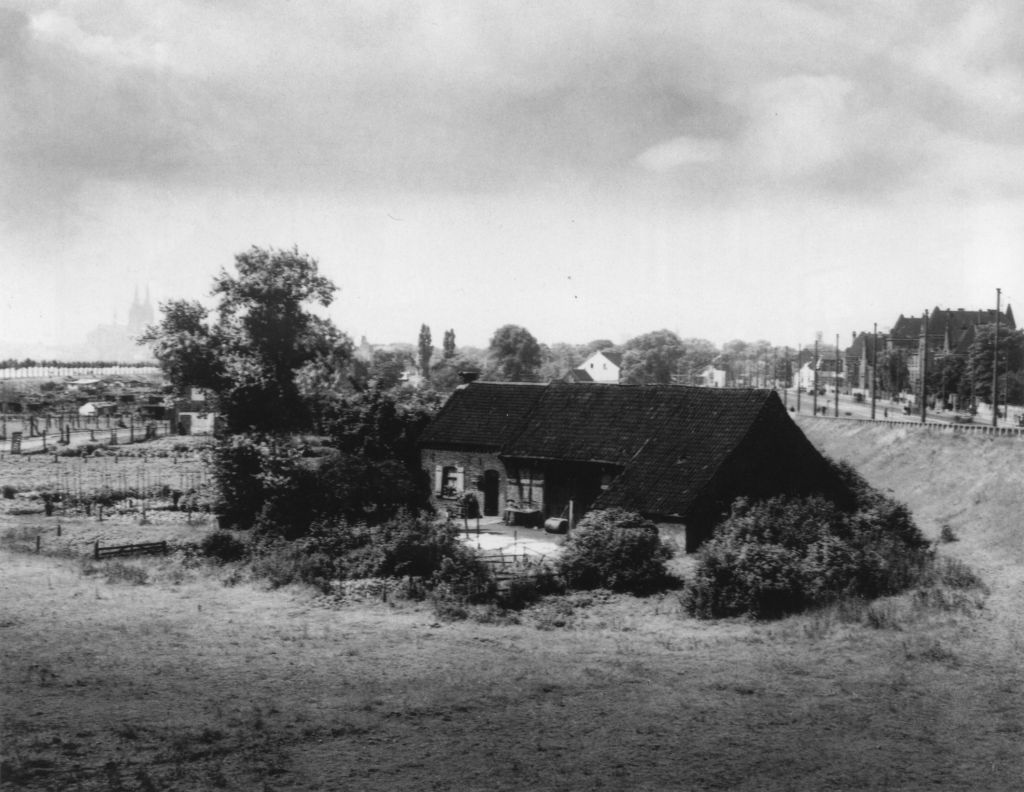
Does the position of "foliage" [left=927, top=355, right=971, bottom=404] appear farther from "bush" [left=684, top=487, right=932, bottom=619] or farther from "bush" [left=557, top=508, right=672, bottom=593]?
"bush" [left=557, top=508, right=672, bottom=593]

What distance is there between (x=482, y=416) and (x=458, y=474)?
3050mm

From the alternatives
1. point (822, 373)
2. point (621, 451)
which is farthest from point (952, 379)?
point (822, 373)

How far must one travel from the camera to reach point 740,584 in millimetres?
22891

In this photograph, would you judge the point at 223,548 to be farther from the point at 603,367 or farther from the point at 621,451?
the point at 603,367

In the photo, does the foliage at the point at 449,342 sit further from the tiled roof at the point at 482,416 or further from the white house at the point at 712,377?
the tiled roof at the point at 482,416

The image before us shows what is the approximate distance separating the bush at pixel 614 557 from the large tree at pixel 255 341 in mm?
18691

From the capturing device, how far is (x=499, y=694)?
54.2 feet

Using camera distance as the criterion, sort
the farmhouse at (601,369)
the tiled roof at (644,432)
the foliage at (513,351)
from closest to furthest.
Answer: the tiled roof at (644,432)
the foliage at (513,351)
the farmhouse at (601,369)

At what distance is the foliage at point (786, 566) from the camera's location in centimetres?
2267

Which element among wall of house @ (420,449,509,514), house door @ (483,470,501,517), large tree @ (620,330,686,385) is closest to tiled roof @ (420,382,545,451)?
wall of house @ (420,449,509,514)

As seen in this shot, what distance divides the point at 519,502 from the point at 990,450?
26.2m

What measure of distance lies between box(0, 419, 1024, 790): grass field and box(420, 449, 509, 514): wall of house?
12.6 meters

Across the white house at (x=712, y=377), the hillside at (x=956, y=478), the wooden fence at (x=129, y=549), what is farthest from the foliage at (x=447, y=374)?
the wooden fence at (x=129, y=549)

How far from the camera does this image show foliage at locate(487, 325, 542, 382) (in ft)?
408
